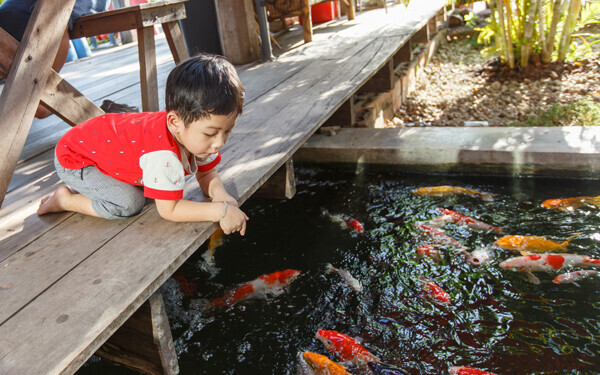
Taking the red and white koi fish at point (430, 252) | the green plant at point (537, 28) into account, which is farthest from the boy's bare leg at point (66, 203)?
the green plant at point (537, 28)

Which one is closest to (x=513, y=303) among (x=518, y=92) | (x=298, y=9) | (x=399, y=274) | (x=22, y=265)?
(x=399, y=274)

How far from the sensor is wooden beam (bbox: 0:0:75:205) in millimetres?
2891

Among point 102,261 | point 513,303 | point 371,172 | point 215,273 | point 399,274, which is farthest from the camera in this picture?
point 371,172

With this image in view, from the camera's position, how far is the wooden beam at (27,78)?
289cm

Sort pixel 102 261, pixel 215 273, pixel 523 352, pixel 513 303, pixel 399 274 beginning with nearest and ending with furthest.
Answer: pixel 102 261
pixel 523 352
pixel 513 303
pixel 399 274
pixel 215 273

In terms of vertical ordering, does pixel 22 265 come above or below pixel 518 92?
above

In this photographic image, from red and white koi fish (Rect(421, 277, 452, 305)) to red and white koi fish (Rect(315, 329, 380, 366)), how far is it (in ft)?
2.10

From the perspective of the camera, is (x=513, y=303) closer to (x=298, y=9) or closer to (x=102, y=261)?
(x=102, y=261)

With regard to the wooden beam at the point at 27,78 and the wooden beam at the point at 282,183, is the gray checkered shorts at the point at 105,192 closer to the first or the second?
the wooden beam at the point at 27,78

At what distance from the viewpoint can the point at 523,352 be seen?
2.73 metres

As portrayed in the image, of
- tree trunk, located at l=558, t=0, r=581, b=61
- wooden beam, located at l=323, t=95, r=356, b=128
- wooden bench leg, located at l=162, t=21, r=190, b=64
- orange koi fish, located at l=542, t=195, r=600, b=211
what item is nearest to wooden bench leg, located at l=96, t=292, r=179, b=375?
wooden bench leg, located at l=162, t=21, r=190, b=64

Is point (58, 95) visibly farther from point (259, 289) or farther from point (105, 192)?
point (259, 289)

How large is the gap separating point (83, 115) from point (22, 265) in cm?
160

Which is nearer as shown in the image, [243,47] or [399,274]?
[399,274]
